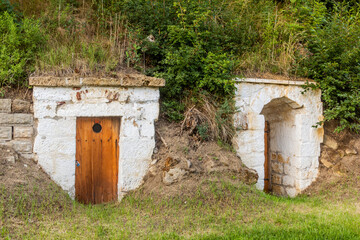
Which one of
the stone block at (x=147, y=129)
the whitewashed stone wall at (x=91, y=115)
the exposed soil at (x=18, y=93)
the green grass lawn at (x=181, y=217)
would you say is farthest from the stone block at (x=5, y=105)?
the stone block at (x=147, y=129)

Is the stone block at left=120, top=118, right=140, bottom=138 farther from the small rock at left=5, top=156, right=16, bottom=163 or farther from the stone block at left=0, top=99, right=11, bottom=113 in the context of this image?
the stone block at left=0, top=99, right=11, bottom=113

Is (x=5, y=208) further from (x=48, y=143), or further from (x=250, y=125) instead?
(x=250, y=125)

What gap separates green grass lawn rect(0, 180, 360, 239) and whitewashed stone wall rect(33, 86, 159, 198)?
14.6 inches

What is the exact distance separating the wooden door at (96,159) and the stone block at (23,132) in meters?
0.70

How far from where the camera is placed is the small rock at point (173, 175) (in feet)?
16.2

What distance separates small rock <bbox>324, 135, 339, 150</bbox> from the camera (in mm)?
6708

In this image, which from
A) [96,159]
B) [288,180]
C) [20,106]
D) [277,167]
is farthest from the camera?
[277,167]

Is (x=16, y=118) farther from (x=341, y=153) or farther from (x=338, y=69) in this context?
(x=341, y=153)

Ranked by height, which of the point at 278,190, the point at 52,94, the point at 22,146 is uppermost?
the point at 52,94

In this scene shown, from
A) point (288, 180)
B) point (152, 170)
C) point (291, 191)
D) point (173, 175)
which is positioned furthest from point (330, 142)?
point (152, 170)

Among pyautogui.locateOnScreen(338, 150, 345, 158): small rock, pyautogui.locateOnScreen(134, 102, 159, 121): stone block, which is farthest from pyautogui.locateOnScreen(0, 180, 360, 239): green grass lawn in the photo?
pyautogui.locateOnScreen(338, 150, 345, 158): small rock

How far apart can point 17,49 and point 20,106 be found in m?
1.00

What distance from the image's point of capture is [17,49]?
5273 mm

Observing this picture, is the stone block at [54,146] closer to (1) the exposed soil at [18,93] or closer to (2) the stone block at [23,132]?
(2) the stone block at [23,132]
